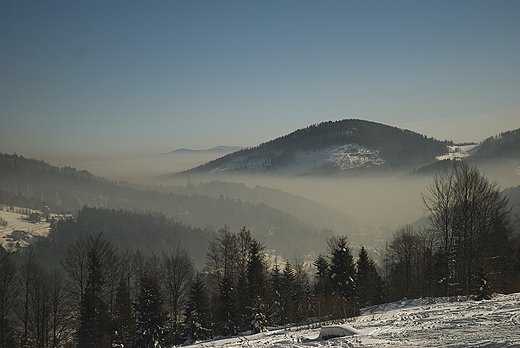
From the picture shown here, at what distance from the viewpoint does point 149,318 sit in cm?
2386

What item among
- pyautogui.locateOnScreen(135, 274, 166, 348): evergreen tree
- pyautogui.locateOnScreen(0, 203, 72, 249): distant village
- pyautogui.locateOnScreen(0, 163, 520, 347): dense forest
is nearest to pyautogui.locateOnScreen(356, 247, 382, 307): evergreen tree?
pyautogui.locateOnScreen(0, 163, 520, 347): dense forest

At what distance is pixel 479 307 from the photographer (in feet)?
43.6

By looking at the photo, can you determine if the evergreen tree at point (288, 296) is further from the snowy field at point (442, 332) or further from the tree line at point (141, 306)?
the snowy field at point (442, 332)

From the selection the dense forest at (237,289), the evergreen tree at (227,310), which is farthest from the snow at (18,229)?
the evergreen tree at (227,310)

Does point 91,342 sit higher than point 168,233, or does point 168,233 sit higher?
point 91,342

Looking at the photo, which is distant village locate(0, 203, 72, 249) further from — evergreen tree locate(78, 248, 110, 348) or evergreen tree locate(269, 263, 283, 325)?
evergreen tree locate(269, 263, 283, 325)

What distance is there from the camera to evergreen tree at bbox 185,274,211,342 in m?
28.2

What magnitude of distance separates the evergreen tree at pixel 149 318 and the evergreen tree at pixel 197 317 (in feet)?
14.3

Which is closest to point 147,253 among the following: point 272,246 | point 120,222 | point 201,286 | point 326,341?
point 120,222

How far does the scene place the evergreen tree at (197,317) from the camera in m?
28.2

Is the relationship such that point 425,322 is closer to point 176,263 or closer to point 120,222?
point 176,263

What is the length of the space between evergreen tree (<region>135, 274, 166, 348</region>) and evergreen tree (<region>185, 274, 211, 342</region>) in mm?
4369

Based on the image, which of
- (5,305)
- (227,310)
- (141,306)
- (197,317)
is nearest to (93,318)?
(5,305)

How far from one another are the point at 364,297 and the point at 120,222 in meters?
120
